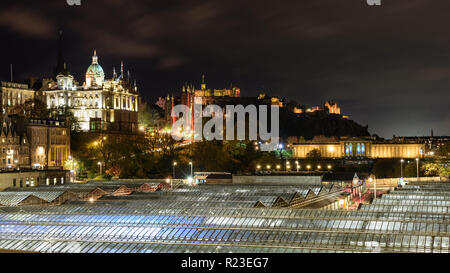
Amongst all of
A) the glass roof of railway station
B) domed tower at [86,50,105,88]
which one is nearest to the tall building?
domed tower at [86,50,105,88]

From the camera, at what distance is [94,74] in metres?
176

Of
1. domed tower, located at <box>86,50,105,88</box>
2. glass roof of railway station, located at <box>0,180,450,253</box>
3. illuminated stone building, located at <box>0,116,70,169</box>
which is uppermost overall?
domed tower, located at <box>86,50,105,88</box>

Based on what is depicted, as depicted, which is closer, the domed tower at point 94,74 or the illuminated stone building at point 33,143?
the illuminated stone building at point 33,143

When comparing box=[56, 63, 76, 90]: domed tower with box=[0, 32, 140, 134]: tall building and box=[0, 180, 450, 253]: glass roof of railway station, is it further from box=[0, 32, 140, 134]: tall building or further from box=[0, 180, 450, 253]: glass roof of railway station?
box=[0, 180, 450, 253]: glass roof of railway station

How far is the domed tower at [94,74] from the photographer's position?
563 ft

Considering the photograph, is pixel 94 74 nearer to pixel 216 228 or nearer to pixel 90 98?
pixel 90 98

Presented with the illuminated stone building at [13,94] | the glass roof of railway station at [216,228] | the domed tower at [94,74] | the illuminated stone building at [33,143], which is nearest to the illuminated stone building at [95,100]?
the domed tower at [94,74]

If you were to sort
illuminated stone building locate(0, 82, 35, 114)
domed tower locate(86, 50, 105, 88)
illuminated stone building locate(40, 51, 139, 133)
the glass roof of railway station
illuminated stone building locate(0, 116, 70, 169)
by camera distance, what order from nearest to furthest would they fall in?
the glass roof of railway station < illuminated stone building locate(0, 116, 70, 169) < illuminated stone building locate(0, 82, 35, 114) < illuminated stone building locate(40, 51, 139, 133) < domed tower locate(86, 50, 105, 88)

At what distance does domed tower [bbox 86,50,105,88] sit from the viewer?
563ft

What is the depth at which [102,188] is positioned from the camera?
68.4 metres

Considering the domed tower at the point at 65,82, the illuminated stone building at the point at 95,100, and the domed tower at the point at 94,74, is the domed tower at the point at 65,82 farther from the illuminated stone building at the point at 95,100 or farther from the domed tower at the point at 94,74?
the domed tower at the point at 94,74
